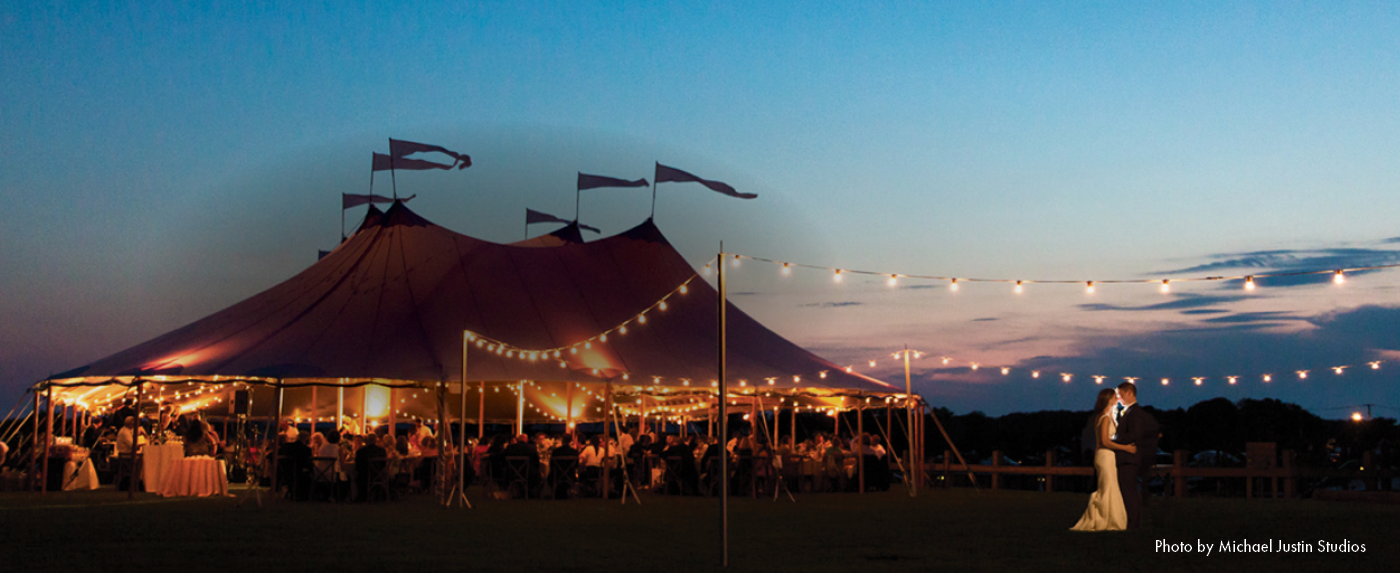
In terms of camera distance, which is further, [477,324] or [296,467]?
[477,324]

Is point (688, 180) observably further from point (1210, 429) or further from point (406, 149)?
point (1210, 429)

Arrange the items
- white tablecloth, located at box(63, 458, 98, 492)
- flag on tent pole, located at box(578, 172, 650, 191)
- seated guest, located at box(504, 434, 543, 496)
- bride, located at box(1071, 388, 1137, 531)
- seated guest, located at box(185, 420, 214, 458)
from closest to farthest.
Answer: bride, located at box(1071, 388, 1137, 531) → seated guest, located at box(504, 434, 543, 496) → seated guest, located at box(185, 420, 214, 458) → white tablecloth, located at box(63, 458, 98, 492) → flag on tent pole, located at box(578, 172, 650, 191)

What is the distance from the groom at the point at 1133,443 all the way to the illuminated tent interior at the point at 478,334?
6036mm

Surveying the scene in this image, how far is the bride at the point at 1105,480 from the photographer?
8039 millimetres

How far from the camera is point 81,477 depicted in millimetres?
14727

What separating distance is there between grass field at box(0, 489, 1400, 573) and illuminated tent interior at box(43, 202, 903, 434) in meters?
Answer: 2.04

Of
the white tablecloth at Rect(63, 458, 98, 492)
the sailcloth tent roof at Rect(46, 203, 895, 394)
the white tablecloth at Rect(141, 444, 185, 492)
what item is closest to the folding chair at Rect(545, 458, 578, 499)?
the sailcloth tent roof at Rect(46, 203, 895, 394)

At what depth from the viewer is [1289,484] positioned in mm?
14234

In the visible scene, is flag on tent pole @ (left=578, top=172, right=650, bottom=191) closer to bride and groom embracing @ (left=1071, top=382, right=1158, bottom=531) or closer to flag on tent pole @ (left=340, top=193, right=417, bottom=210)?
flag on tent pole @ (left=340, top=193, right=417, bottom=210)

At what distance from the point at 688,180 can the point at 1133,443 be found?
1077 centimetres

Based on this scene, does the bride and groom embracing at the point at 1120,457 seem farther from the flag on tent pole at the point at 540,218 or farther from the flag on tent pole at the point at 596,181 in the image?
the flag on tent pole at the point at 540,218

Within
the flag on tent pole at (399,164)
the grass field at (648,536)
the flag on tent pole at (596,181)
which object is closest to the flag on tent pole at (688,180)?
the flag on tent pole at (596,181)

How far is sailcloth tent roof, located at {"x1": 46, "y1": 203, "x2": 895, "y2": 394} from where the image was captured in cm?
1374

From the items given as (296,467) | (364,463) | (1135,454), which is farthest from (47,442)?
(1135,454)
